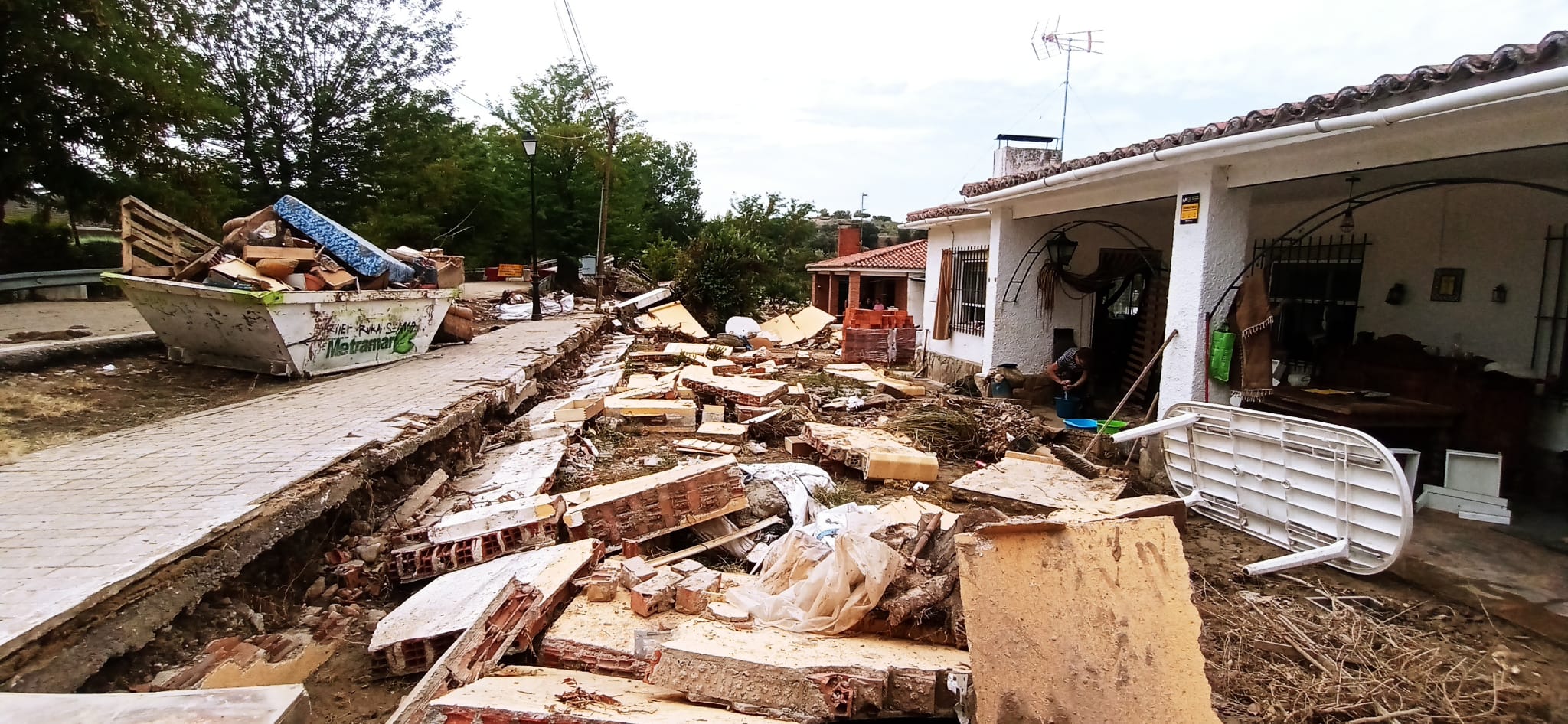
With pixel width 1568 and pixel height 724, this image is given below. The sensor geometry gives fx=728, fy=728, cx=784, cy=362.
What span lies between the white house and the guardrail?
1324 cm

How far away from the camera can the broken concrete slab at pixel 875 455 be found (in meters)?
6.09

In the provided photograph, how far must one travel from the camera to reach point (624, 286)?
23.6 metres

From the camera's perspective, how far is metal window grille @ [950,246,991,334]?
11.4 m

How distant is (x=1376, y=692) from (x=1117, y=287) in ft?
26.0

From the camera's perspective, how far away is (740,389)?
8.65 m

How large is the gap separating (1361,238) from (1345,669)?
6319mm

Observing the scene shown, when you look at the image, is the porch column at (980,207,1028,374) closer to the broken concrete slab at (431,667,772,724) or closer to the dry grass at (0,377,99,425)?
the broken concrete slab at (431,667,772,724)

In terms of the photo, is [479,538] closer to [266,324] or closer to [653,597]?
[653,597]

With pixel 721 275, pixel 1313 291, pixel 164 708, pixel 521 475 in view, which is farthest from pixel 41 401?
Answer: pixel 721 275

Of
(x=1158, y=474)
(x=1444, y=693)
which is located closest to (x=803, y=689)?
(x=1444, y=693)

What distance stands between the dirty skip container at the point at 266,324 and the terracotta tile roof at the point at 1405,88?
26.2 ft

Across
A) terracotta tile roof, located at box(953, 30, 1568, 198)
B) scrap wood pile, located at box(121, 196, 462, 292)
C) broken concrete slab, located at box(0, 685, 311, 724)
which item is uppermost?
terracotta tile roof, located at box(953, 30, 1568, 198)

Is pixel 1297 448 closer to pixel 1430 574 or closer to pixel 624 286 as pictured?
A: pixel 1430 574

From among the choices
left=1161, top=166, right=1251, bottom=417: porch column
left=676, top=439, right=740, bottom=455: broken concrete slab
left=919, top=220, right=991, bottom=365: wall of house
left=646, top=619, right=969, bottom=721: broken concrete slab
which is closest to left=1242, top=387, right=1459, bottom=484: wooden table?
left=1161, top=166, right=1251, bottom=417: porch column
